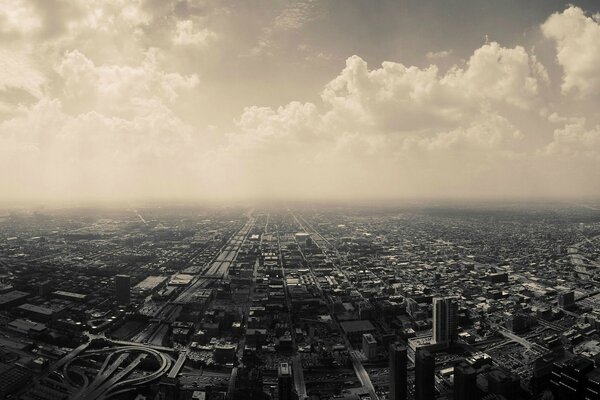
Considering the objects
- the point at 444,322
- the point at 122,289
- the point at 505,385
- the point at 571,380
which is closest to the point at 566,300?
the point at 444,322

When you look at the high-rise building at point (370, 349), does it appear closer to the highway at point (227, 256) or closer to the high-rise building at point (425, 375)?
the high-rise building at point (425, 375)

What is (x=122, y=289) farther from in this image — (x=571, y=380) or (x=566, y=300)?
(x=566, y=300)

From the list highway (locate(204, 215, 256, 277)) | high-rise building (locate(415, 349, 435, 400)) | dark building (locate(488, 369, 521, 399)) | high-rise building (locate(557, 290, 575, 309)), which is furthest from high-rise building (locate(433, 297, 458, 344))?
highway (locate(204, 215, 256, 277))

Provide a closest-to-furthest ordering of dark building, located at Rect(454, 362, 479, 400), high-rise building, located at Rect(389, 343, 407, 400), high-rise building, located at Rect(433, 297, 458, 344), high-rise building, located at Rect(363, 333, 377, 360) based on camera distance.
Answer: dark building, located at Rect(454, 362, 479, 400), high-rise building, located at Rect(389, 343, 407, 400), high-rise building, located at Rect(363, 333, 377, 360), high-rise building, located at Rect(433, 297, 458, 344)

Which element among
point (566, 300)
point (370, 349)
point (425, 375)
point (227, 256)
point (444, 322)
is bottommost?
point (370, 349)

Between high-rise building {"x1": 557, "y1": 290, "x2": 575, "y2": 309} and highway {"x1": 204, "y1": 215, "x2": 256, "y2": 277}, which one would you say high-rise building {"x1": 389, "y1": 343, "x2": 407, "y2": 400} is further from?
highway {"x1": 204, "y1": 215, "x2": 256, "y2": 277}

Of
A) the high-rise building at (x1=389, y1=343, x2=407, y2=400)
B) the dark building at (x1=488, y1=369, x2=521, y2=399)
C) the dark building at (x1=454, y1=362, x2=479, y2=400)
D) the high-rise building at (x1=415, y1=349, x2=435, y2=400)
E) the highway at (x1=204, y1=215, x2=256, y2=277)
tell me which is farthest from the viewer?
the highway at (x1=204, y1=215, x2=256, y2=277)
